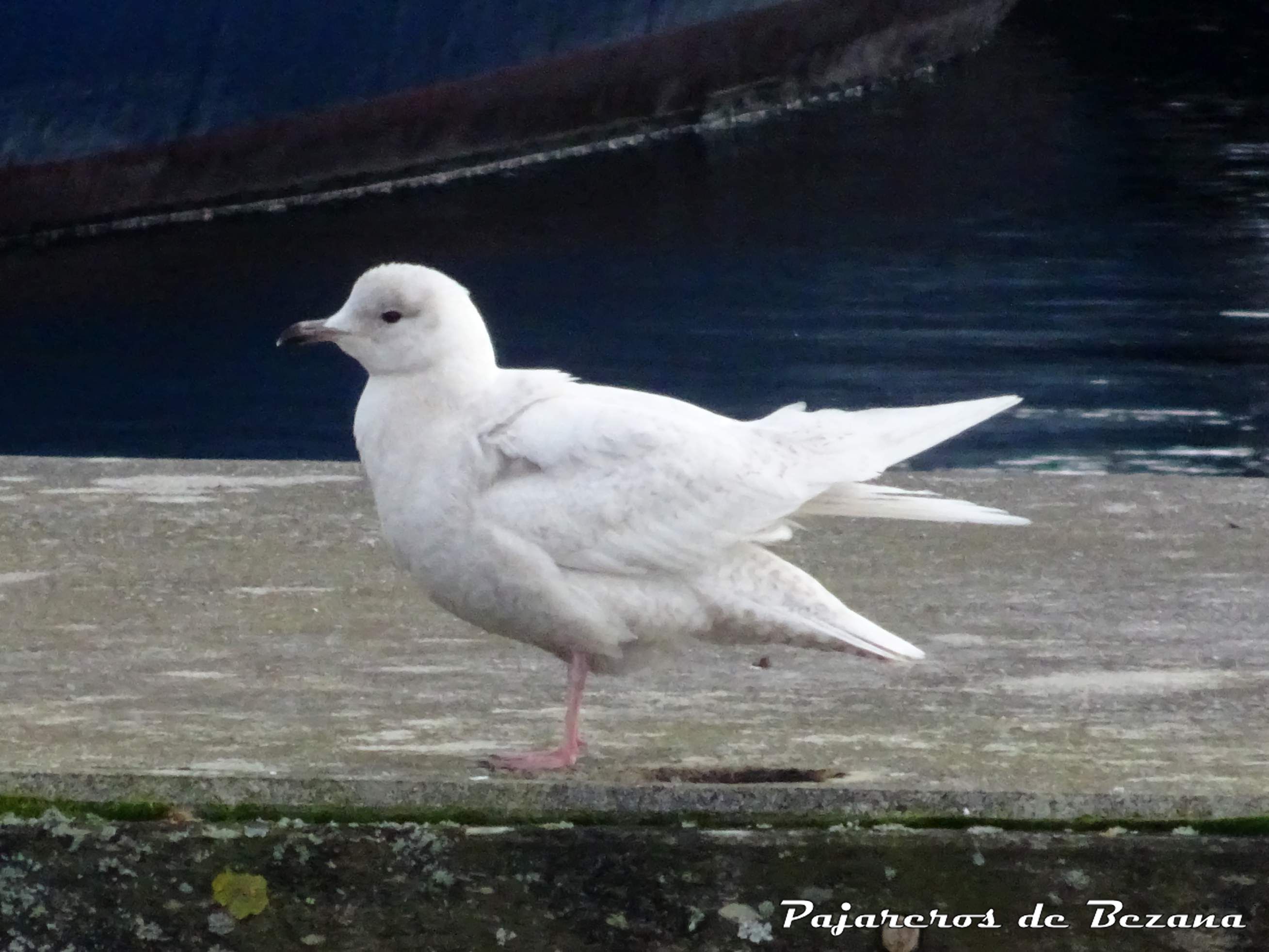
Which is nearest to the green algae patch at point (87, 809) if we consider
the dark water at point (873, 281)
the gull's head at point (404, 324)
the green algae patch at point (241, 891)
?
the green algae patch at point (241, 891)

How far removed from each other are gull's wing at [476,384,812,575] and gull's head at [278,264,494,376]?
142 mm

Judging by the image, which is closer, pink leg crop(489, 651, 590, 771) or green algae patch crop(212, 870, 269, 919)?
green algae patch crop(212, 870, 269, 919)

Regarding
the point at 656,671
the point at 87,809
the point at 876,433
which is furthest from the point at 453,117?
the point at 87,809

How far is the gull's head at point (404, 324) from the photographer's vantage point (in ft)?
7.92

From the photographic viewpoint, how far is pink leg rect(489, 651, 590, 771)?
2223 millimetres

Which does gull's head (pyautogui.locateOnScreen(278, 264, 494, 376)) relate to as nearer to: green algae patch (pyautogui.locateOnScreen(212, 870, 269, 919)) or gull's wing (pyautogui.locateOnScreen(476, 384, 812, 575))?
gull's wing (pyautogui.locateOnScreen(476, 384, 812, 575))

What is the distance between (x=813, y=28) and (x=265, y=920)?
4.87 m

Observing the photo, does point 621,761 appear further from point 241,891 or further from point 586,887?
point 241,891

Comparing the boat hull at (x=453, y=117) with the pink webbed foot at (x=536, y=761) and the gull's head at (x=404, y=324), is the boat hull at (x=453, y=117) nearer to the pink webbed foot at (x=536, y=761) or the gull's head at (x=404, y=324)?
the gull's head at (x=404, y=324)

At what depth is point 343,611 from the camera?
328cm

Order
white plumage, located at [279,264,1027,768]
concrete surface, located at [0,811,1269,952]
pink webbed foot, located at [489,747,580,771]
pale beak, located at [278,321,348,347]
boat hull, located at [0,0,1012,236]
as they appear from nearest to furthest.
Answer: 1. concrete surface, located at [0,811,1269,952]
2. pink webbed foot, located at [489,747,580,771]
3. white plumage, located at [279,264,1027,768]
4. pale beak, located at [278,321,348,347]
5. boat hull, located at [0,0,1012,236]

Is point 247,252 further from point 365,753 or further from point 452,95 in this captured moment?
point 365,753

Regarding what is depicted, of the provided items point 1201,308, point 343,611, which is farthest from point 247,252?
point 1201,308

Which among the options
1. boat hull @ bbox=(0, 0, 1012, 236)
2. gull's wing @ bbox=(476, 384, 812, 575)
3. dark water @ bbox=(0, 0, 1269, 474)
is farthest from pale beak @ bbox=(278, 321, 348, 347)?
boat hull @ bbox=(0, 0, 1012, 236)
